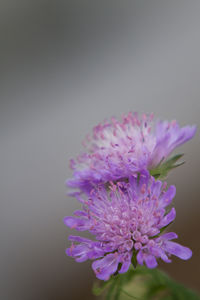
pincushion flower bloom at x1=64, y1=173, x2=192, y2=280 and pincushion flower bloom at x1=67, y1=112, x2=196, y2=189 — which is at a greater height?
pincushion flower bloom at x1=67, y1=112, x2=196, y2=189

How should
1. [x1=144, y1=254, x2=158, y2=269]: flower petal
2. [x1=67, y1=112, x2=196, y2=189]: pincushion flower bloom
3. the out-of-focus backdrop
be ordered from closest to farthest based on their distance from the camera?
[x1=144, y1=254, x2=158, y2=269]: flower petal, [x1=67, y1=112, x2=196, y2=189]: pincushion flower bloom, the out-of-focus backdrop

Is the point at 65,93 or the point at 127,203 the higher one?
the point at 65,93

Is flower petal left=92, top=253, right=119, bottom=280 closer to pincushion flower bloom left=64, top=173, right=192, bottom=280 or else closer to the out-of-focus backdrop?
pincushion flower bloom left=64, top=173, right=192, bottom=280

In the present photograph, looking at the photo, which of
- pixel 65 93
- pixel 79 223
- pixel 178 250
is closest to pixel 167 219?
pixel 178 250

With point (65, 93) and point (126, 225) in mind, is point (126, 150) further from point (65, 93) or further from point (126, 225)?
point (65, 93)

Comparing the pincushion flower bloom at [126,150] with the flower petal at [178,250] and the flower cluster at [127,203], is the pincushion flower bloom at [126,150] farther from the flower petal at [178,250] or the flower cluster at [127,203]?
the flower petal at [178,250]

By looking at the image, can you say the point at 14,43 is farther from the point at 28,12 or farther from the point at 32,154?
the point at 32,154

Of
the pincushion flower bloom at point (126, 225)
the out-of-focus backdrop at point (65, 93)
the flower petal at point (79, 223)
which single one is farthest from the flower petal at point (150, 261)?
the out-of-focus backdrop at point (65, 93)

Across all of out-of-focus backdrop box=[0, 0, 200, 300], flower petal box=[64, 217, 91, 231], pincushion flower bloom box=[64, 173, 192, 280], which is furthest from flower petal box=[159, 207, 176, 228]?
out-of-focus backdrop box=[0, 0, 200, 300]
